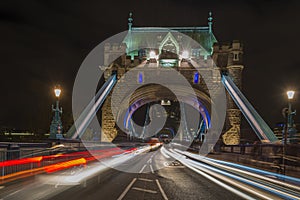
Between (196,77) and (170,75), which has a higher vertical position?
(170,75)

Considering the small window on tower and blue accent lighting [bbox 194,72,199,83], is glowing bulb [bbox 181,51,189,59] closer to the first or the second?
blue accent lighting [bbox 194,72,199,83]

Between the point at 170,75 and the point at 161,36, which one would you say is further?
the point at 161,36

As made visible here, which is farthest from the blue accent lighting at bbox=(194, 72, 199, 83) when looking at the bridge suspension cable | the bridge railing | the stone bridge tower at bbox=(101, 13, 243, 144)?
the bridge railing

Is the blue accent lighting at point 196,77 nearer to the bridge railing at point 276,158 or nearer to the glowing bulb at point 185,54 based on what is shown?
the glowing bulb at point 185,54

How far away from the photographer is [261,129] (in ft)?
137

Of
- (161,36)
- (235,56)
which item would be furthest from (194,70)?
(161,36)

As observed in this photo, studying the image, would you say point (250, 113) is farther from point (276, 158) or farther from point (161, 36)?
point (276, 158)

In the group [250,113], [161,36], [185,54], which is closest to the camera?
[250,113]

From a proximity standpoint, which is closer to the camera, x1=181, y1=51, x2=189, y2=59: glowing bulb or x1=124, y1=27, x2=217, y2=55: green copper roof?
x1=181, y1=51, x2=189, y2=59: glowing bulb

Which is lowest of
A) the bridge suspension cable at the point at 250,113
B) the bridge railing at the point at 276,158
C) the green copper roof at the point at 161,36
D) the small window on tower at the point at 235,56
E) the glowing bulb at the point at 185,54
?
the bridge railing at the point at 276,158

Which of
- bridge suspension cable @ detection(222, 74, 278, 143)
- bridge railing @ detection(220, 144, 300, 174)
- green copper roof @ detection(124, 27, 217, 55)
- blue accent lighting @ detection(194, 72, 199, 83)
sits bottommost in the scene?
bridge railing @ detection(220, 144, 300, 174)

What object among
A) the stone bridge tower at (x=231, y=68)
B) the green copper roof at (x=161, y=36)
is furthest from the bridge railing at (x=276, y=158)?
the green copper roof at (x=161, y=36)

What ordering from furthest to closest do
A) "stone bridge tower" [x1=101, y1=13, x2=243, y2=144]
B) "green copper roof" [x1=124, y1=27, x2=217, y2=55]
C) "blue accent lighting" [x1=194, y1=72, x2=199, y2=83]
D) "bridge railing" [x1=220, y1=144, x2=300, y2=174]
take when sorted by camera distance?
"green copper roof" [x1=124, y1=27, x2=217, y2=55] → "blue accent lighting" [x1=194, y1=72, x2=199, y2=83] → "stone bridge tower" [x1=101, y1=13, x2=243, y2=144] → "bridge railing" [x1=220, y1=144, x2=300, y2=174]

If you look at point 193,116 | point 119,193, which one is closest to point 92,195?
point 119,193
